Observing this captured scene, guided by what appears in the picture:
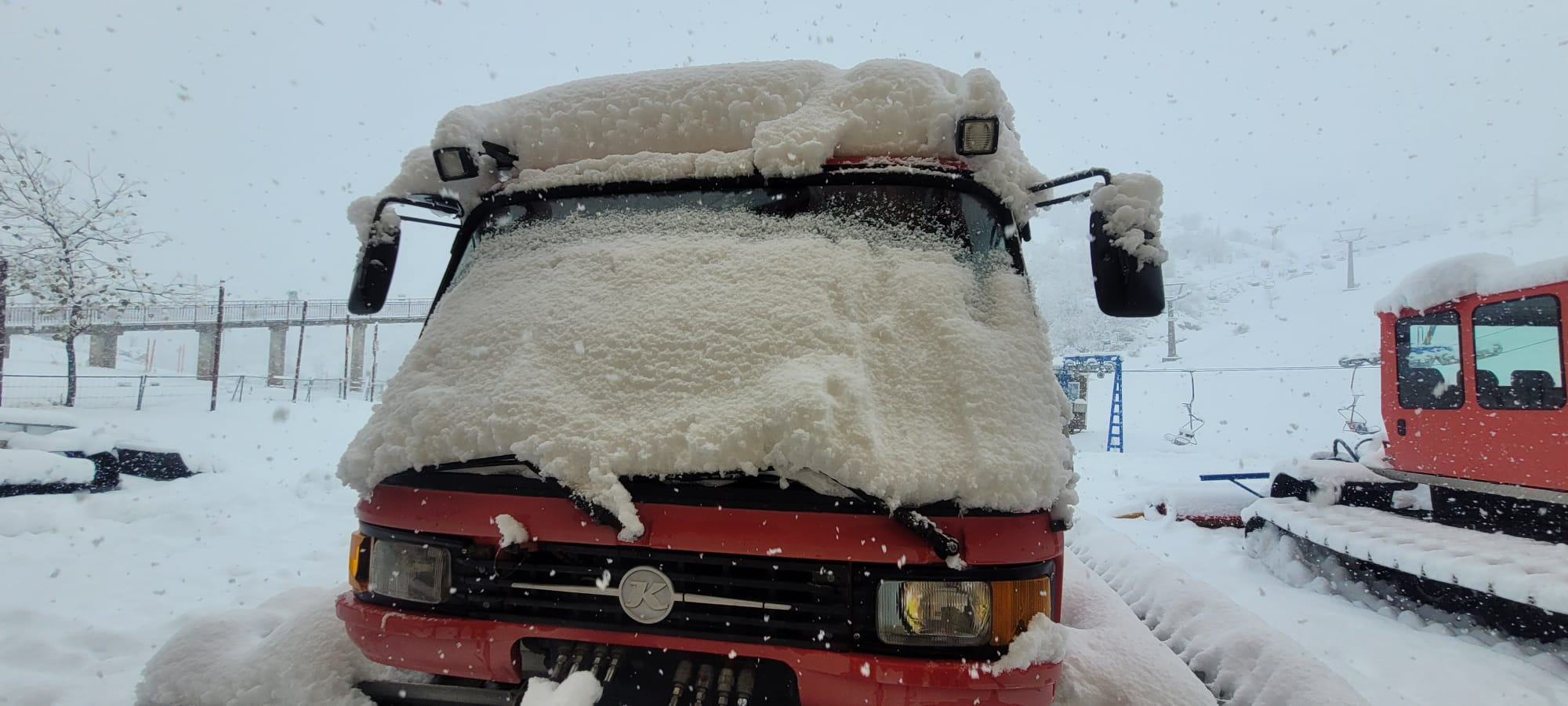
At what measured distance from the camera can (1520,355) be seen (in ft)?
19.0

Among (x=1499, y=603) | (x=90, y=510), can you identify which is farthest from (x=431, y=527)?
(x=90, y=510)

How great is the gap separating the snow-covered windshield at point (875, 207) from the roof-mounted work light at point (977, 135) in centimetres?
16

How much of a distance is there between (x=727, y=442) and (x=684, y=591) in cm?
42

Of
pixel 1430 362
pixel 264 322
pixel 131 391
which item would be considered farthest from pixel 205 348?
pixel 1430 362

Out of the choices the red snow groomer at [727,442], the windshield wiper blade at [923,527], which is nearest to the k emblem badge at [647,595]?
the red snow groomer at [727,442]

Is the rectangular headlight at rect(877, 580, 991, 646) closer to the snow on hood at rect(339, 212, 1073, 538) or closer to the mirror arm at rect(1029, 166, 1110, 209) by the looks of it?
the snow on hood at rect(339, 212, 1073, 538)

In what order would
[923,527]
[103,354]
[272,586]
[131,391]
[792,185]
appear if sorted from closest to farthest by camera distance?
[923,527] → [792,185] → [272,586] → [131,391] → [103,354]

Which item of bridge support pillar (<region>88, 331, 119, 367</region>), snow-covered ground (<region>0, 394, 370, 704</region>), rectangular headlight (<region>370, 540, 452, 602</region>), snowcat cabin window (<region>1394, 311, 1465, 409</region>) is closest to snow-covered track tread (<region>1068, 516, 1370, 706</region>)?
rectangular headlight (<region>370, 540, 452, 602</region>)

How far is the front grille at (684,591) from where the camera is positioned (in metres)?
1.79

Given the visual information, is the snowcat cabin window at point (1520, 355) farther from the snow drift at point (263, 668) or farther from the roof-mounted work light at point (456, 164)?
the snow drift at point (263, 668)

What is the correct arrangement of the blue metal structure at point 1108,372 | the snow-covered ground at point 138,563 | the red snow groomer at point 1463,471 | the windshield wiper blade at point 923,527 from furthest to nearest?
the blue metal structure at point 1108,372 < the red snow groomer at point 1463,471 < the snow-covered ground at point 138,563 < the windshield wiper blade at point 923,527

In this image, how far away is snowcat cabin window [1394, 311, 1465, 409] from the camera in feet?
20.8

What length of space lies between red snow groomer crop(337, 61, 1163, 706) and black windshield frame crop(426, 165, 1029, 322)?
11 millimetres

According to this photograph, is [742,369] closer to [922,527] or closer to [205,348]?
[922,527]
